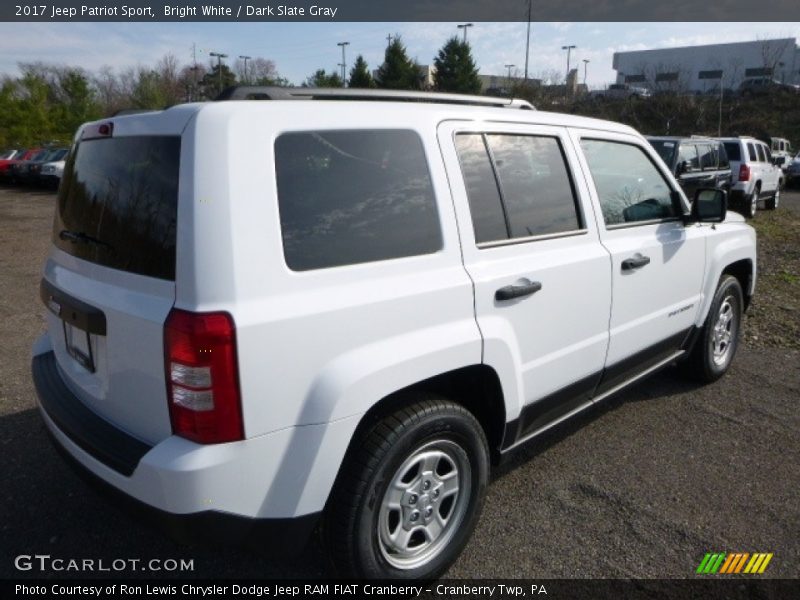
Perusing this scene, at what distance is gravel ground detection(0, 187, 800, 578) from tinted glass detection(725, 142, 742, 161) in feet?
41.0

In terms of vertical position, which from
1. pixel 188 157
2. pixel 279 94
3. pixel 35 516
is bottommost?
→ pixel 35 516

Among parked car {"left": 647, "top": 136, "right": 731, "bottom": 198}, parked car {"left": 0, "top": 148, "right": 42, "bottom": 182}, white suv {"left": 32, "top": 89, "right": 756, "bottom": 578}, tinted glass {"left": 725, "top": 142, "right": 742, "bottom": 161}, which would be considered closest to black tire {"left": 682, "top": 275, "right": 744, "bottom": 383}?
white suv {"left": 32, "top": 89, "right": 756, "bottom": 578}

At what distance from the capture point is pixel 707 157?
13109 millimetres

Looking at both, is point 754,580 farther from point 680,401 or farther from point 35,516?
point 35,516

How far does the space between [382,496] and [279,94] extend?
5.19ft

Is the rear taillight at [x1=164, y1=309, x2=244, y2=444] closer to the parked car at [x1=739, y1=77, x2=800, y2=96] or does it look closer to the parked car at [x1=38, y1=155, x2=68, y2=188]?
the parked car at [x1=38, y1=155, x2=68, y2=188]

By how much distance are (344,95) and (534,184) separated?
98cm

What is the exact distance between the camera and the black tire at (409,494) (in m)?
2.19

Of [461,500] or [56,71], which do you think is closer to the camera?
[461,500]

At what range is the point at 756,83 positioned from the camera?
170ft

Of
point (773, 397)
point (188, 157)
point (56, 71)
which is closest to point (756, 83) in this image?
point (56, 71)

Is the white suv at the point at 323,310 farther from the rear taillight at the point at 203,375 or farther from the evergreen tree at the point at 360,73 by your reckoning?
the evergreen tree at the point at 360,73

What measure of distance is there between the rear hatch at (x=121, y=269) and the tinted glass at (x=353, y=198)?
1.22 ft

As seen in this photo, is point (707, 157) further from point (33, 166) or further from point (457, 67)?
point (457, 67)
